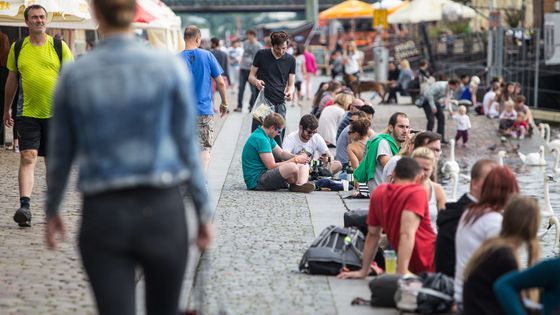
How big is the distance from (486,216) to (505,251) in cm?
84

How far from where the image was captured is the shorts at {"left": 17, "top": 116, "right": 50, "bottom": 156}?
36.7ft

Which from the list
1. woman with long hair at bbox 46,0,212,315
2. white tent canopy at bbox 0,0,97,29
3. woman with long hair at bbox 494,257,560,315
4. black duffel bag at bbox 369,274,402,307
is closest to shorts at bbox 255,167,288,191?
white tent canopy at bbox 0,0,97,29

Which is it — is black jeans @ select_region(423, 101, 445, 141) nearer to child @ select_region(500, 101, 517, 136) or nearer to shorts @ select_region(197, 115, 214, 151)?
child @ select_region(500, 101, 517, 136)

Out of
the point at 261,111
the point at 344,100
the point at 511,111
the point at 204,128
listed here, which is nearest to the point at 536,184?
the point at 344,100

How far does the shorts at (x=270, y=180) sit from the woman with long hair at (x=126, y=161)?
9923 mm

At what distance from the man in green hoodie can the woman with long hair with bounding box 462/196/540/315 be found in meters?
6.12

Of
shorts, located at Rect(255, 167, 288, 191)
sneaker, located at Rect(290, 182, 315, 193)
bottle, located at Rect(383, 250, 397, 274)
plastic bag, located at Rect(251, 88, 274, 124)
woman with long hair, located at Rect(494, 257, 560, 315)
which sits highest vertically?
woman with long hair, located at Rect(494, 257, 560, 315)

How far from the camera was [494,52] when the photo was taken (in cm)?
4188

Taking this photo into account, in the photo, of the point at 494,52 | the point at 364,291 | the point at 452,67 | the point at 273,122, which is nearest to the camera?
the point at 364,291

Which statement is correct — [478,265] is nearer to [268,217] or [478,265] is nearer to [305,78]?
[268,217]

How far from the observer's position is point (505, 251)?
699 cm

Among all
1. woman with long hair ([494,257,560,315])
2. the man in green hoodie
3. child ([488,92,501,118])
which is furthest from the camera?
child ([488,92,501,118])

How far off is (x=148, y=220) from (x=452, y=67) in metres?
42.7

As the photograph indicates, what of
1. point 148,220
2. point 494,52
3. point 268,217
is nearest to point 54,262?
point 268,217
